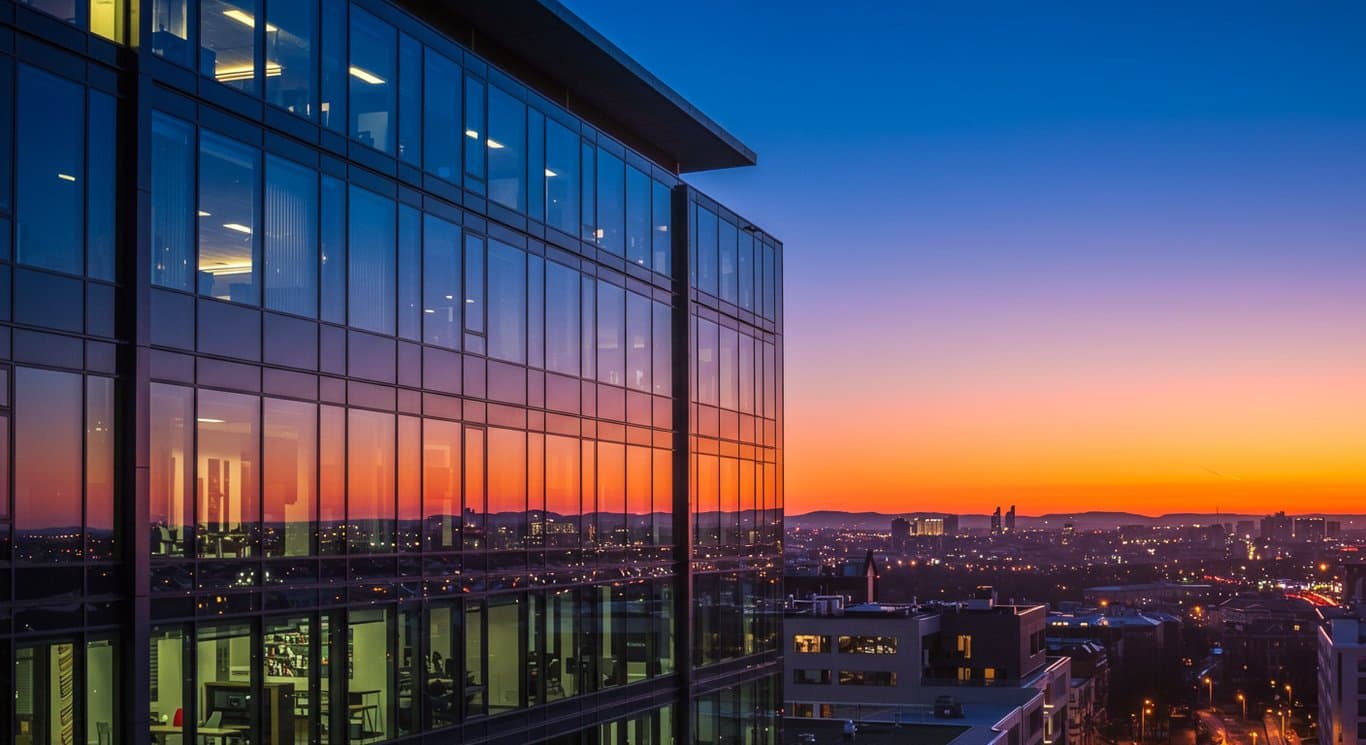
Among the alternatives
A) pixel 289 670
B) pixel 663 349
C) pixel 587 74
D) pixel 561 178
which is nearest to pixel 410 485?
pixel 289 670

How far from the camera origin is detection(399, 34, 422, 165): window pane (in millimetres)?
27156

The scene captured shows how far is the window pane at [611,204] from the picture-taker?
3512 cm

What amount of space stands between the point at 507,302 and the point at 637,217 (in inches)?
282

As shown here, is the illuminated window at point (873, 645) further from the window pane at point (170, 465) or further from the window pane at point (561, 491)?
the window pane at point (170, 465)

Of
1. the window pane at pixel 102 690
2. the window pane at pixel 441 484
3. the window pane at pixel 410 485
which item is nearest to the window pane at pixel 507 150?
the window pane at pixel 441 484

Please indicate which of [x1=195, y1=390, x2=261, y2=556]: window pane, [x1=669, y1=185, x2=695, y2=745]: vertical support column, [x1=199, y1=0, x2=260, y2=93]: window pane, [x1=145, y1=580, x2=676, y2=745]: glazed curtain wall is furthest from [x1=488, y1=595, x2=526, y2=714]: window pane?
[x1=199, y1=0, x2=260, y2=93]: window pane

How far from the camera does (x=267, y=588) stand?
23.0 meters

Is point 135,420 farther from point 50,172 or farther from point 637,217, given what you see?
point 637,217

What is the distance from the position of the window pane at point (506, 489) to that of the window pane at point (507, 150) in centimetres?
482

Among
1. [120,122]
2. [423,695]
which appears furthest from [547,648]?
[120,122]

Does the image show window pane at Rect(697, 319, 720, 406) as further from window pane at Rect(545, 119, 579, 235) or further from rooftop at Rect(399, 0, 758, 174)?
window pane at Rect(545, 119, 579, 235)

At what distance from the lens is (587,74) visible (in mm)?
36125

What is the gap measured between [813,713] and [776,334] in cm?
6752

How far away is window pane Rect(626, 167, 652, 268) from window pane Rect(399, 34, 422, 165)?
9.53 metres
